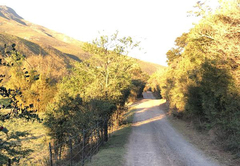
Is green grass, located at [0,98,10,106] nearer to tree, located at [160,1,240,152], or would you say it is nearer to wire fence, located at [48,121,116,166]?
wire fence, located at [48,121,116,166]

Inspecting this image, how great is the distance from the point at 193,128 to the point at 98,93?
10.9m

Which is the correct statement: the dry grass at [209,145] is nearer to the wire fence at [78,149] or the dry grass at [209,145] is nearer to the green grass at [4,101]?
the wire fence at [78,149]

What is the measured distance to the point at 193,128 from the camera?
20.2m

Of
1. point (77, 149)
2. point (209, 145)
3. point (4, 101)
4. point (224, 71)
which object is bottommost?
point (209, 145)

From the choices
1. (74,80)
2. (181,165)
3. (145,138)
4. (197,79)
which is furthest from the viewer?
(74,80)

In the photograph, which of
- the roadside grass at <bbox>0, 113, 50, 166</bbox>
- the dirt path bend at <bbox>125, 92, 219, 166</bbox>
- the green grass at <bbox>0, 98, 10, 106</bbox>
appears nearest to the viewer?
the green grass at <bbox>0, 98, 10, 106</bbox>

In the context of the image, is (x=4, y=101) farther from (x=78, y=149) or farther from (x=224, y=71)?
(x=224, y=71)

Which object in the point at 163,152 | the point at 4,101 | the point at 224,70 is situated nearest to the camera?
the point at 4,101

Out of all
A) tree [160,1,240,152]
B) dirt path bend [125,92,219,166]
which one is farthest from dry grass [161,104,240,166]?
tree [160,1,240,152]

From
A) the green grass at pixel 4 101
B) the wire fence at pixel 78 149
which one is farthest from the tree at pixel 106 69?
the green grass at pixel 4 101

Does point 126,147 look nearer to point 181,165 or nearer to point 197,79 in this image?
point 181,165

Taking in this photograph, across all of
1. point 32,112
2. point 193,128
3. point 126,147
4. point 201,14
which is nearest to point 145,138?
point 126,147

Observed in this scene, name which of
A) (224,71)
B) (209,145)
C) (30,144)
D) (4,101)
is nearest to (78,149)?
(30,144)

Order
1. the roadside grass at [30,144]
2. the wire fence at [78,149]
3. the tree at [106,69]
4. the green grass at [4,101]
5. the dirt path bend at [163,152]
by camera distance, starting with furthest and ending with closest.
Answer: the tree at [106,69] → the wire fence at [78,149] → the dirt path bend at [163,152] → the roadside grass at [30,144] → the green grass at [4,101]
